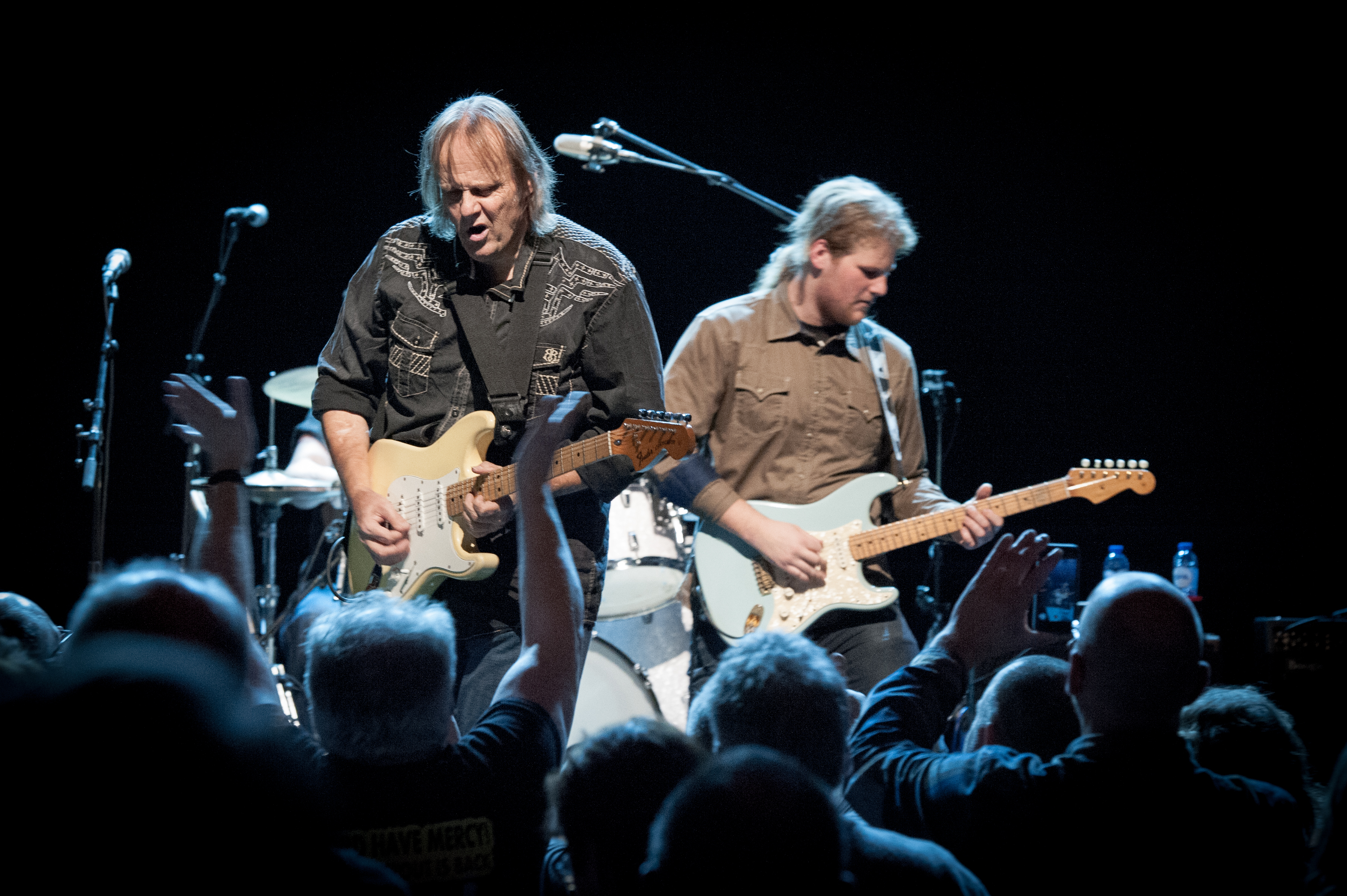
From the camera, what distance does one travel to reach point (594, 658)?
462 centimetres

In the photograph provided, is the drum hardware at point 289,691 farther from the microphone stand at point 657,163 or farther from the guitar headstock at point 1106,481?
the guitar headstock at point 1106,481

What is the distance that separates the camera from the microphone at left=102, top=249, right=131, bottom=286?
5898 mm

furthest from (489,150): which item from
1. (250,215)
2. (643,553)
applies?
(250,215)

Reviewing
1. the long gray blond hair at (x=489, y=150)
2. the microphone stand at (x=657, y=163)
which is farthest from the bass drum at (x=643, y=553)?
the long gray blond hair at (x=489, y=150)

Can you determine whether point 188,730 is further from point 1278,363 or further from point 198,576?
point 1278,363

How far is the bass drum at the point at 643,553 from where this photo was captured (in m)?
4.81

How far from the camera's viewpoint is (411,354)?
3.27 meters

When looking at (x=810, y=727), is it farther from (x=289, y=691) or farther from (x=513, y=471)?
(x=289, y=691)

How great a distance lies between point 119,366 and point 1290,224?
7737mm

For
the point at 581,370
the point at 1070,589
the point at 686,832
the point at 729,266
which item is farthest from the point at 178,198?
the point at 686,832

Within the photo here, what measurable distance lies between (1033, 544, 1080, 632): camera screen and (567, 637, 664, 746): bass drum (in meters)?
2.13

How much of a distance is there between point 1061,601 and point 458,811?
4356 millimetres

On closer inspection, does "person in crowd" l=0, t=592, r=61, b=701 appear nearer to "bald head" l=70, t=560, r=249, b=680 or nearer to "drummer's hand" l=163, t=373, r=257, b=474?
"bald head" l=70, t=560, r=249, b=680

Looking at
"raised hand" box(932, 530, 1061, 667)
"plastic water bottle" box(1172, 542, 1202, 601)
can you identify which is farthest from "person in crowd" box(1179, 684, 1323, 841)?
"plastic water bottle" box(1172, 542, 1202, 601)
